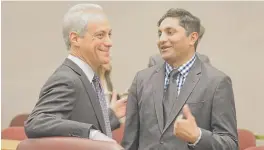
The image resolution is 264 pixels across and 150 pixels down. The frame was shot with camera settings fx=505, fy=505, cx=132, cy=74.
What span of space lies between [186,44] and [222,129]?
1.62ft

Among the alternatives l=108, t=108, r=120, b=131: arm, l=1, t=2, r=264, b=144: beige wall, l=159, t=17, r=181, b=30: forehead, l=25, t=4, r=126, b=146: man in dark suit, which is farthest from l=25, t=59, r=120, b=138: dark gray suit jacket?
l=1, t=2, r=264, b=144: beige wall

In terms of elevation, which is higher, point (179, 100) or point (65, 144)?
point (65, 144)

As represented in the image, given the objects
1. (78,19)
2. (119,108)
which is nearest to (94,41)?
(78,19)

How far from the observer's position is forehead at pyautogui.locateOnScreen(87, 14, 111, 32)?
2.19 meters

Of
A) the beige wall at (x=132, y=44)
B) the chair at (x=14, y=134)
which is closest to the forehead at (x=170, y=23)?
the chair at (x=14, y=134)

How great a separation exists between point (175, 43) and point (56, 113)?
88cm

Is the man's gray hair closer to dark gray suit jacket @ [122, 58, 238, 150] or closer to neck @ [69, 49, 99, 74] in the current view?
neck @ [69, 49, 99, 74]

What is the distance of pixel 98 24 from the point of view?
7.24 feet

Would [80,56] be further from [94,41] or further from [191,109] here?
[191,109]

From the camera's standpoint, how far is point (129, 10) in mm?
5559

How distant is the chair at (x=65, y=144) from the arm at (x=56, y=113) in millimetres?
111

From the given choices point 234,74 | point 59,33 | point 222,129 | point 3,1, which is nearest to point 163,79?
point 222,129

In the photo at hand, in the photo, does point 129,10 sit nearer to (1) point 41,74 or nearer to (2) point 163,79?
(1) point 41,74

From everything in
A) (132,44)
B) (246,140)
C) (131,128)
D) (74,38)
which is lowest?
(246,140)
